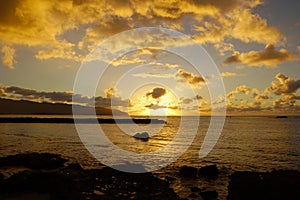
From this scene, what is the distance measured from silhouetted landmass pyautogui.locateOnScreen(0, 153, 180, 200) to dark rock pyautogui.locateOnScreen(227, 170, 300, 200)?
5.16 m

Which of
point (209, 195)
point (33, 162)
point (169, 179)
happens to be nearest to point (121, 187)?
point (169, 179)

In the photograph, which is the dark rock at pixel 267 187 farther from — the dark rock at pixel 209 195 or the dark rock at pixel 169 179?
the dark rock at pixel 169 179

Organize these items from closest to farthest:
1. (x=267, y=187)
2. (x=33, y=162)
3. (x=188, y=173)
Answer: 1. (x=267, y=187)
2. (x=188, y=173)
3. (x=33, y=162)

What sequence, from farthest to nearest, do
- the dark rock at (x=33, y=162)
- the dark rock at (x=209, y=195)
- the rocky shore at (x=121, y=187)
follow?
the dark rock at (x=33, y=162), the dark rock at (x=209, y=195), the rocky shore at (x=121, y=187)

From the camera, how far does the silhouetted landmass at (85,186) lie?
21422mm

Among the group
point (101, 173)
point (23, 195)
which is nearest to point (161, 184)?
point (101, 173)

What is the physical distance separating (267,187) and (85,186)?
14.9m

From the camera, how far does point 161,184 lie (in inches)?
996

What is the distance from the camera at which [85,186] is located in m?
23.6

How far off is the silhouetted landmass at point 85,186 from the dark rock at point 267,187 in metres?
5.16

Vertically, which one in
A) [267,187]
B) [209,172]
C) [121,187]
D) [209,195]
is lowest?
[121,187]

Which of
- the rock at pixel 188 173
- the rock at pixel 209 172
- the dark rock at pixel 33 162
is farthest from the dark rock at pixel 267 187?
the dark rock at pixel 33 162

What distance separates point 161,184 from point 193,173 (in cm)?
575

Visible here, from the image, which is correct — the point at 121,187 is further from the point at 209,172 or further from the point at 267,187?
the point at 267,187
